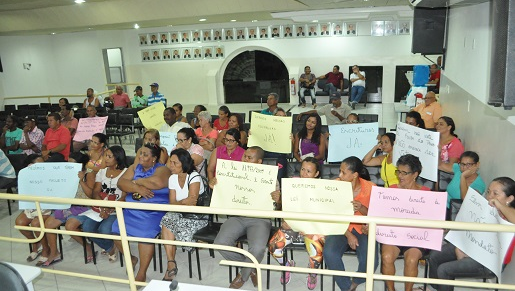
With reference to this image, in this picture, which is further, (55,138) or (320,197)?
(55,138)

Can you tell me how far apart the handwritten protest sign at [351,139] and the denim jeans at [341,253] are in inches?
74.5

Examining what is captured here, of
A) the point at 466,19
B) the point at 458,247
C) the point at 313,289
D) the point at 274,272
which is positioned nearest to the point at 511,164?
the point at 458,247

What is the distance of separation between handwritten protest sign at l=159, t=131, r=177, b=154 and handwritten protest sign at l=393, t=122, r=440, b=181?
3000mm

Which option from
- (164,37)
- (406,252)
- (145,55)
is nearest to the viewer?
(406,252)

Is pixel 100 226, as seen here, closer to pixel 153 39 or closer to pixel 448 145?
pixel 448 145

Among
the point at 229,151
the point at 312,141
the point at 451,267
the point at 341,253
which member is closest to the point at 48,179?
the point at 229,151

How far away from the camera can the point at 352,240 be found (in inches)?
157

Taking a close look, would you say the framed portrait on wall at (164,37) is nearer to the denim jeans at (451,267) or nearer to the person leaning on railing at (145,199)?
the person leaning on railing at (145,199)

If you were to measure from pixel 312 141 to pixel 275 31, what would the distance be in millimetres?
11158

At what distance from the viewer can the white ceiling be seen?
1173 cm

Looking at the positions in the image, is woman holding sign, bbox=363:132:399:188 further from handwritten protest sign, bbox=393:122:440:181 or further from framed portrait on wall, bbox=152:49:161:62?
framed portrait on wall, bbox=152:49:161:62

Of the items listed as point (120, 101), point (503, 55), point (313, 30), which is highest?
point (313, 30)

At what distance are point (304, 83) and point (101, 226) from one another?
39.9 ft

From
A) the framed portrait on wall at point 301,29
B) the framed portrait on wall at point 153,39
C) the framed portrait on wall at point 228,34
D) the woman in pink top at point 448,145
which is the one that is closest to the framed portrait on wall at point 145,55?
the framed portrait on wall at point 153,39
